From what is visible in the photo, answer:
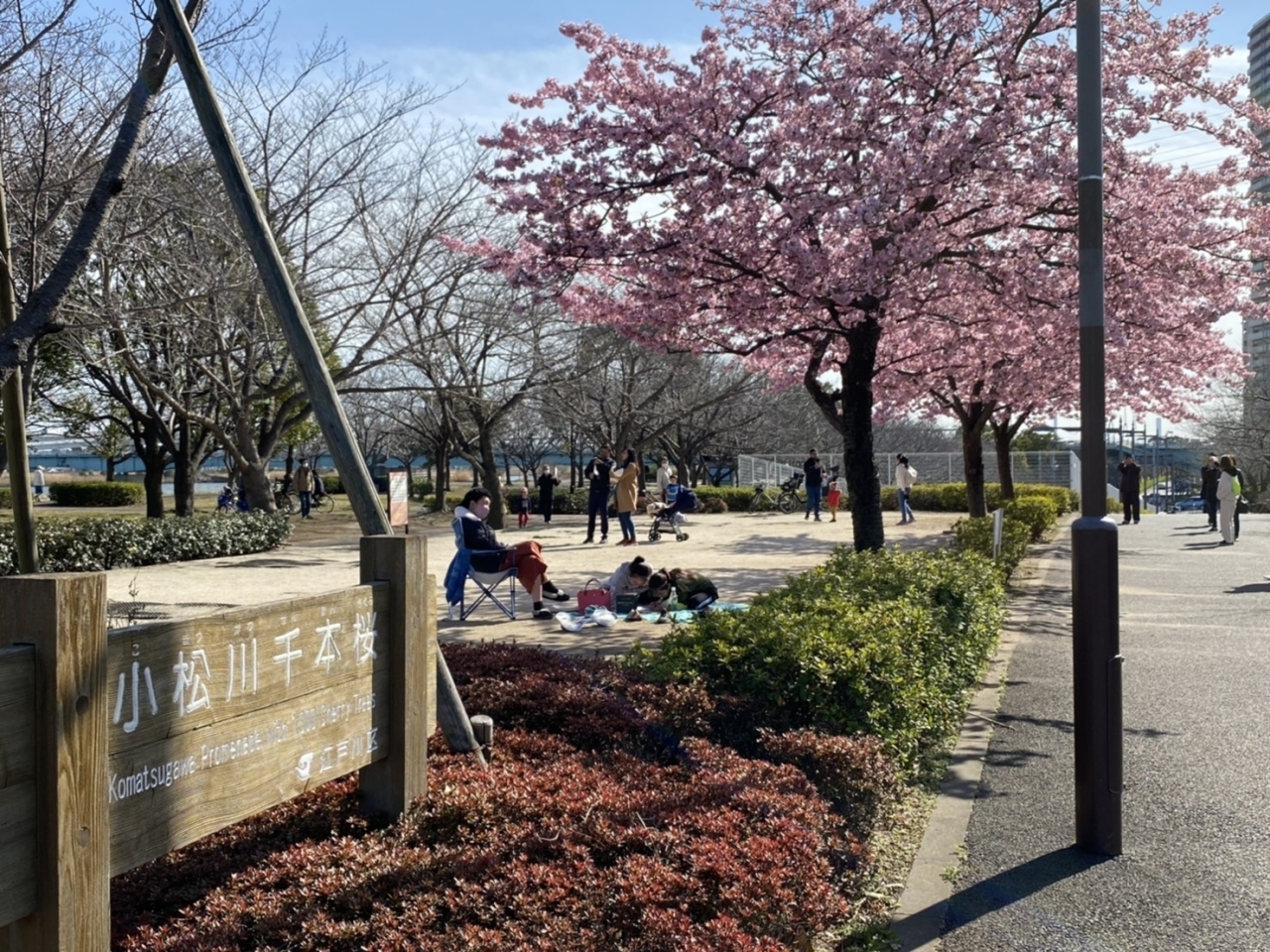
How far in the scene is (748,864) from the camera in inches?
133

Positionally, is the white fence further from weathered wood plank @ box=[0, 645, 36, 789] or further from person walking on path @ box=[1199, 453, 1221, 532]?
weathered wood plank @ box=[0, 645, 36, 789]

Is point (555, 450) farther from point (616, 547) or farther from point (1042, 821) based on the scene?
point (1042, 821)

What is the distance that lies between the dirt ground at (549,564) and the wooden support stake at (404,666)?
2.00 metres

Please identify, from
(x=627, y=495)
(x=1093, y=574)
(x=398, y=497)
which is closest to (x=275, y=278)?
(x=1093, y=574)

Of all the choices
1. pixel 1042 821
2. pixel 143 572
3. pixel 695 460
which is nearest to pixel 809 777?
pixel 1042 821

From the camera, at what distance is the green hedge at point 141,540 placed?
1548cm

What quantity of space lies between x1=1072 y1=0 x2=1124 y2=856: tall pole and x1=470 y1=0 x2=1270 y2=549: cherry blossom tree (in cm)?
513

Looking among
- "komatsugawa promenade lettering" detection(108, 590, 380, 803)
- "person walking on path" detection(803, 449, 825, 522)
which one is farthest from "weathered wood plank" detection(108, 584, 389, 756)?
"person walking on path" detection(803, 449, 825, 522)

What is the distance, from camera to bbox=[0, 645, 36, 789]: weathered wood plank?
2.29 m

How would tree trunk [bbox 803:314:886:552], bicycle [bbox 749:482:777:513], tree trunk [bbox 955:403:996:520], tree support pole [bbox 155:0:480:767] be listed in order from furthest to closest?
bicycle [bbox 749:482:777:513] < tree trunk [bbox 955:403:996:520] < tree trunk [bbox 803:314:886:552] < tree support pole [bbox 155:0:480:767]

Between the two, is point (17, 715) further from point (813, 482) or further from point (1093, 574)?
point (813, 482)

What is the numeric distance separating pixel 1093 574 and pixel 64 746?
12.1ft

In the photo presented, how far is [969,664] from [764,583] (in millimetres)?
6393

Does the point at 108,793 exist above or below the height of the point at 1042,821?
above
